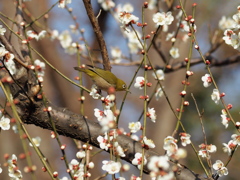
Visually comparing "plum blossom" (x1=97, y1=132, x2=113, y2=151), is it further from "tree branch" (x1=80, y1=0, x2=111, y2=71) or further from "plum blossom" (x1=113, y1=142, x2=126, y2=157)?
"tree branch" (x1=80, y1=0, x2=111, y2=71)

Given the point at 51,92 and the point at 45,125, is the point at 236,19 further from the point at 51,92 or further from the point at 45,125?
the point at 51,92

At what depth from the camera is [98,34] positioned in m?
1.54

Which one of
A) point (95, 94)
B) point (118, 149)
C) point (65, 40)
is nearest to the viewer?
point (118, 149)

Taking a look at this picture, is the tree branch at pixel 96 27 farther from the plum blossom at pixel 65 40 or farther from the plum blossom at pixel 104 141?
the plum blossom at pixel 65 40

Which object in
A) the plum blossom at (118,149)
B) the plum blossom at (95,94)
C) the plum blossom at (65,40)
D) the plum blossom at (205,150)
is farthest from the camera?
the plum blossom at (65,40)

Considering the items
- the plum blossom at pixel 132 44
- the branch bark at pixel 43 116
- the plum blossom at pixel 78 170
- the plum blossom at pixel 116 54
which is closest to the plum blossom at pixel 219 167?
the branch bark at pixel 43 116

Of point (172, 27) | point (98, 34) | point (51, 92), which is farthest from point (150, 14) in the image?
point (98, 34)

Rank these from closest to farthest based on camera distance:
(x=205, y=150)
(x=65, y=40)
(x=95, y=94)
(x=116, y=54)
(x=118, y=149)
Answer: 1. (x=118, y=149)
2. (x=205, y=150)
3. (x=95, y=94)
4. (x=65, y=40)
5. (x=116, y=54)

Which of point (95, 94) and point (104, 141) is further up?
point (95, 94)

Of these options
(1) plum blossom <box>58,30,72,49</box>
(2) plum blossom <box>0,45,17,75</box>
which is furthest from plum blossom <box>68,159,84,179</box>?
(1) plum blossom <box>58,30,72,49</box>

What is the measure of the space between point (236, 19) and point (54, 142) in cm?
432

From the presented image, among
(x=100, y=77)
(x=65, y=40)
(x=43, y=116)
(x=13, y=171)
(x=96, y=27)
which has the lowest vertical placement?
(x=13, y=171)

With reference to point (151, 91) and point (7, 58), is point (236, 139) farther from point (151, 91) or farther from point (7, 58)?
point (151, 91)

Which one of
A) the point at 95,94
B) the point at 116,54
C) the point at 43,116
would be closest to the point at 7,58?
the point at 43,116
